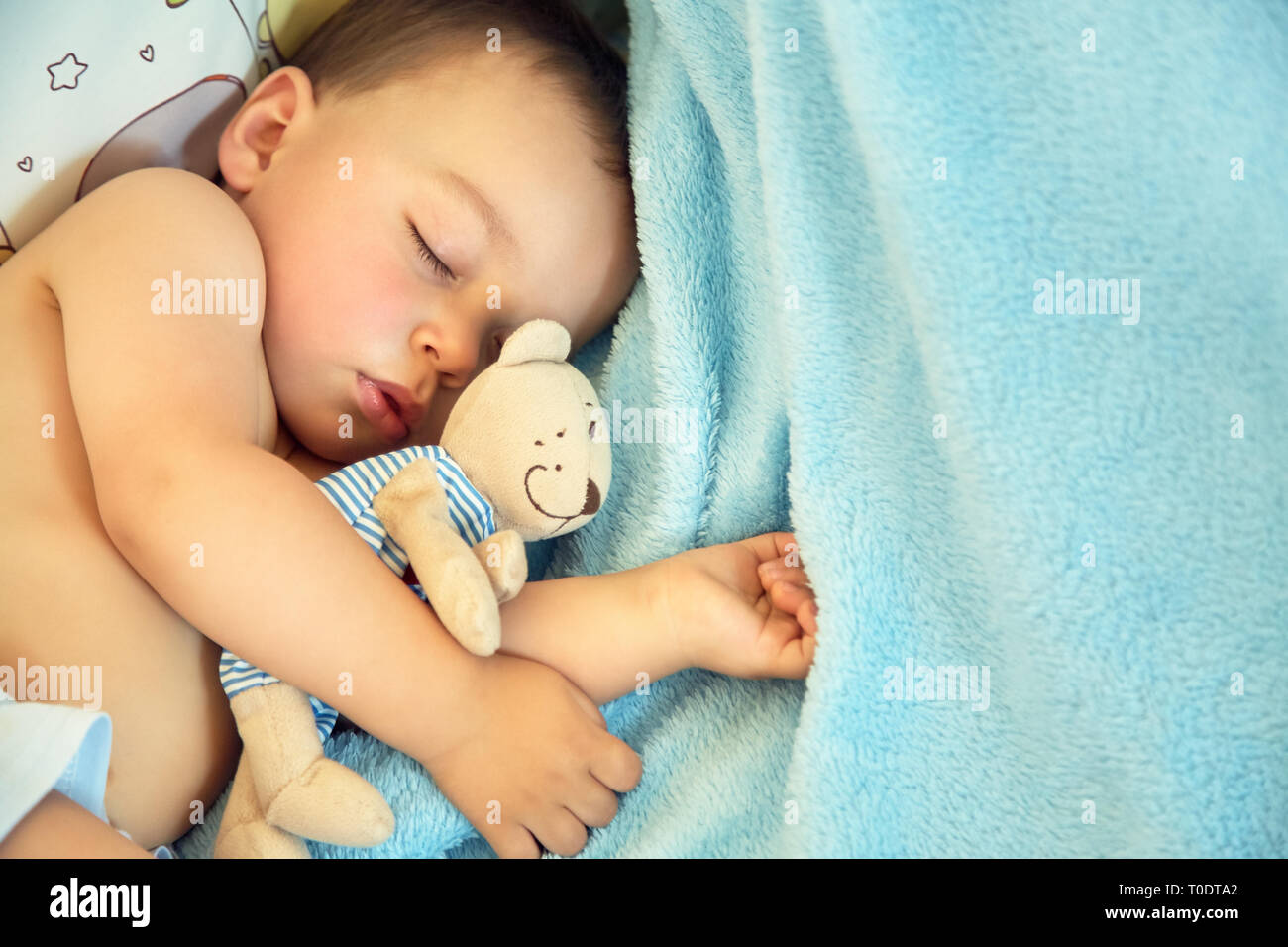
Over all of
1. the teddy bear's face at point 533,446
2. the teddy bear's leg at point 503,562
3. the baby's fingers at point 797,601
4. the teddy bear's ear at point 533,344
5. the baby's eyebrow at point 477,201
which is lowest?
the baby's fingers at point 797,601

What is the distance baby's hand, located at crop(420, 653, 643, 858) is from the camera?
2.64ft

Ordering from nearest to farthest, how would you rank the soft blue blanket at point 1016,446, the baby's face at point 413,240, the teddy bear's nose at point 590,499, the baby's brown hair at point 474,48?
the soft blue blanket at point 1016,446, the teddy bear's nose at point 590,499, the baby's face at point 413,240, the baby's brown hair at point 474,48

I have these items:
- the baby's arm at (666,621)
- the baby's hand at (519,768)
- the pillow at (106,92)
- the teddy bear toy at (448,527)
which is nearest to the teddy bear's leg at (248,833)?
the teddy bear toy at (448,527)

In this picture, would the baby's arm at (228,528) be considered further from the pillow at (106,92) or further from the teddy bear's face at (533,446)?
the pillow at (106,92)

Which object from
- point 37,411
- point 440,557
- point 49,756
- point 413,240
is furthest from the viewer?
point 413,240

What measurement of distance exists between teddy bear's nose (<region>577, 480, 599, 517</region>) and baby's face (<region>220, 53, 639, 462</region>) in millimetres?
223

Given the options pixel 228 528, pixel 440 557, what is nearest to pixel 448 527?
pixel 440 557

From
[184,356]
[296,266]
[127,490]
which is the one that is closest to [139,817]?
[127,490]

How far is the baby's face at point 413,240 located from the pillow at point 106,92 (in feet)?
0.28

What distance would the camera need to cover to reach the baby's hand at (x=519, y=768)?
2.64ft

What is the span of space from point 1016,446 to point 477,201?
577mm

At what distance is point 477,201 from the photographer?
981 millimetres

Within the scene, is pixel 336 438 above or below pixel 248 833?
above

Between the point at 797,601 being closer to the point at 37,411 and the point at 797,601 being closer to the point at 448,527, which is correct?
the point at 448,527
